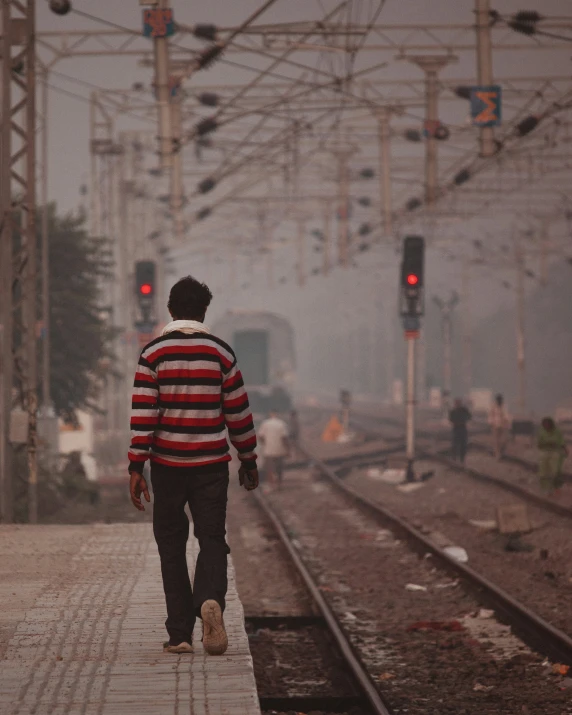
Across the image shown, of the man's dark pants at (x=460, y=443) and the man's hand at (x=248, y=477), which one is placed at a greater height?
the man's hand at (x=248, y=477)

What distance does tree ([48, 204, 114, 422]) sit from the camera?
2803 centimetres

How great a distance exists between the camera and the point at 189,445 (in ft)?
21.7

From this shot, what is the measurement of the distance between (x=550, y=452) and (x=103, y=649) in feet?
52.9

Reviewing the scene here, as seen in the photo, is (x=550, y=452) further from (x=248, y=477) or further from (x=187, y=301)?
(x=187, y=301)

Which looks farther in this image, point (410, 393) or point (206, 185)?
point (206, 185)

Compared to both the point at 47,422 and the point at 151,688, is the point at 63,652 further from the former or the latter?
the point at 47,422

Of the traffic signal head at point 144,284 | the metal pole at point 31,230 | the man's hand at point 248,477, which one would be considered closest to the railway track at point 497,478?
the traffic signal head at point 144,284

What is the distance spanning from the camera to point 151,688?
6172mm

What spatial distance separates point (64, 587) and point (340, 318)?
100011mm

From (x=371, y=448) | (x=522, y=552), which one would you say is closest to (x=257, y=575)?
(x=522, y=552)

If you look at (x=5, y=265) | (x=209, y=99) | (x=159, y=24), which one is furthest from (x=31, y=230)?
(x=209, y=99)

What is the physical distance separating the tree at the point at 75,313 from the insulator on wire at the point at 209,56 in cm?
909

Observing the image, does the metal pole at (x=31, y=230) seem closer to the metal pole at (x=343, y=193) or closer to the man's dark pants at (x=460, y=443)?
the man's dark pants at (x=460, y=443)

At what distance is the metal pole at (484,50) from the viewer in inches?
770
